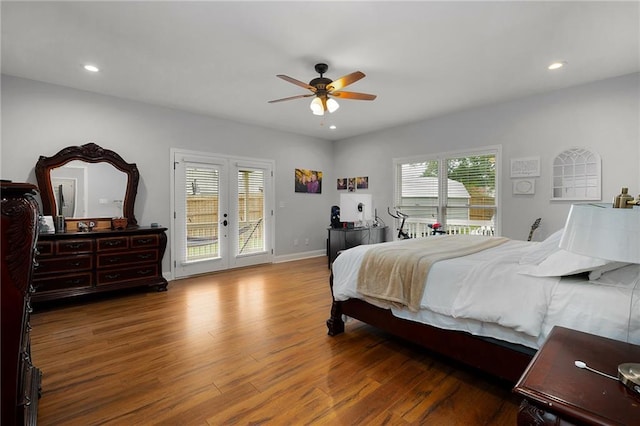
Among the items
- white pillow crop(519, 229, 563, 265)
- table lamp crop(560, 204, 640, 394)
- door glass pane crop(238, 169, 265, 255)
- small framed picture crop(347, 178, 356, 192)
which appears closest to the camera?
table lamp crop(560, 204, 640, 394)

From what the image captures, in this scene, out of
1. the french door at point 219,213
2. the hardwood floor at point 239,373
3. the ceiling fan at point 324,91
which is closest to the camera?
the hardwood floor at point 239,373

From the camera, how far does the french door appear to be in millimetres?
4848

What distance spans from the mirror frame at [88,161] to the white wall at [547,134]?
4.59 meters

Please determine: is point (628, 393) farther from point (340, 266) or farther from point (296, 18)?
point (296, 18)

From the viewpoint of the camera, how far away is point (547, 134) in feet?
13.3

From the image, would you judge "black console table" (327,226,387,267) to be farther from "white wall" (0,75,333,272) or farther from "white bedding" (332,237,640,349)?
"white bedding" (332,237,640,349)

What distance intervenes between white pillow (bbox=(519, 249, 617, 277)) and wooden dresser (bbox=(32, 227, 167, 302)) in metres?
4.28

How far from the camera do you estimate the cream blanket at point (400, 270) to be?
7.14 ft

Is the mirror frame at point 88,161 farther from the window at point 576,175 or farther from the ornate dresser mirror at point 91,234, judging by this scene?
the window at point 576,175

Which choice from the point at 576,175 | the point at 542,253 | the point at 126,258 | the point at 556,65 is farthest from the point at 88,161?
the point at 576,175

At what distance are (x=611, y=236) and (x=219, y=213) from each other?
5.10m

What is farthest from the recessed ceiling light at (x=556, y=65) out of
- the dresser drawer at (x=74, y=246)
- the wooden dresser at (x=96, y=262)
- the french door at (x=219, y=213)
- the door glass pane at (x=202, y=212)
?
the dresser drawer at (x=74, y=246)

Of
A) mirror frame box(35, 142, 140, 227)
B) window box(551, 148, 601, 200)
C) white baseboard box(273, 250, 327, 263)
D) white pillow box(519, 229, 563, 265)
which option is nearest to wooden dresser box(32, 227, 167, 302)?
mirror frame box(35, 142, 140, 227)

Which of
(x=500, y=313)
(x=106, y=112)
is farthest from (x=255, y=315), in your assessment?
(x=106, y=112)
